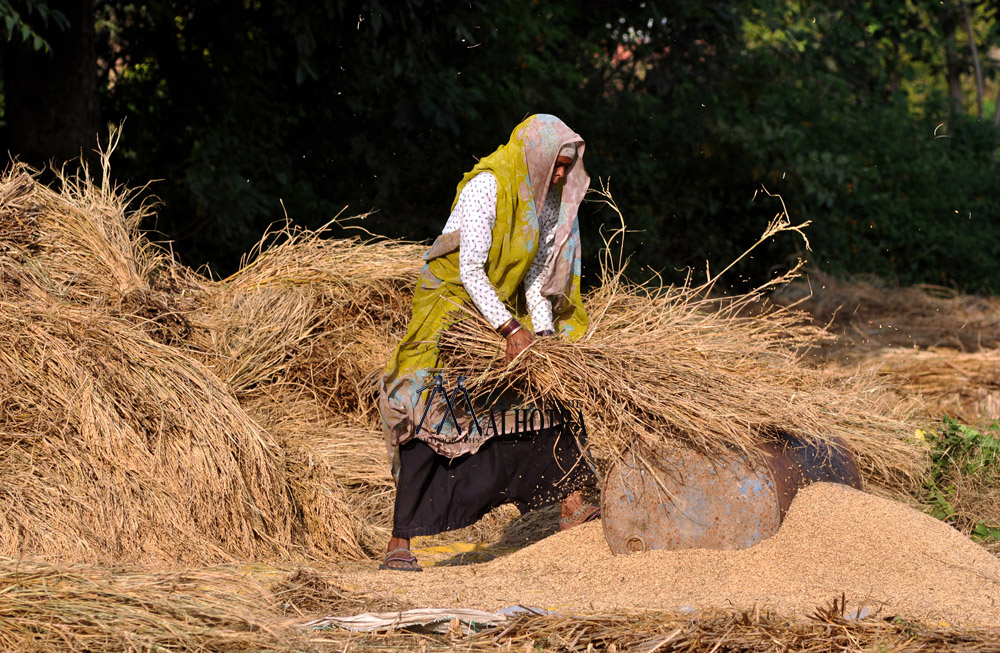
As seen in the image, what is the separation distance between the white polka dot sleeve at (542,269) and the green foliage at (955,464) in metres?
1.89

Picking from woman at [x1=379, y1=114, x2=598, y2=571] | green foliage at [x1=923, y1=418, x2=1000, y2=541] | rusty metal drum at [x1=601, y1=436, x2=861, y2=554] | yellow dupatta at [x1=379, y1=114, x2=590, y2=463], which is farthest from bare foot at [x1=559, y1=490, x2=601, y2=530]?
green foliage at [x1=923, y1=418, x2=1000, y2=541]

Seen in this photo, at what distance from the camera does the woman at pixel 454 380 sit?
3725mm

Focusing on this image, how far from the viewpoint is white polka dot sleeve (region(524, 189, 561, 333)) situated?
13.0 feet

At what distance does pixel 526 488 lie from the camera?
12.7ft

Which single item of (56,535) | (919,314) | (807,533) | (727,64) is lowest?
(919,314)

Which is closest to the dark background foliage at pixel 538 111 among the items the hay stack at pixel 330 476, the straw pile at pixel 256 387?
the straw pile at pixel 256 387

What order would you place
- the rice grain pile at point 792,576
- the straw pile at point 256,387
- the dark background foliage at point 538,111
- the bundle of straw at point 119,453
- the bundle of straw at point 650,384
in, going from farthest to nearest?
the dark background foliage at point 538,111
the bundle of straw at point 119,453
the straw pile at point 256,387
the bundle of straw at point 650,384
the rice grain pile at point 792,576

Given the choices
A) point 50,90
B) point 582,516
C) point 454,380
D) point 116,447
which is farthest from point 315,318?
point 50,90

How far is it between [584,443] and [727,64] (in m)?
8.86

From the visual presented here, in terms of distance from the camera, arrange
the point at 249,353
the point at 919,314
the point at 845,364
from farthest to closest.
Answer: the point at 919,314
the point at 845,364
the point at 249,353

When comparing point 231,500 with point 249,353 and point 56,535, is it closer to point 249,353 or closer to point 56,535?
point 56,535

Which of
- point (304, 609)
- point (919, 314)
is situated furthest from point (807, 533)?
point (919, 314)

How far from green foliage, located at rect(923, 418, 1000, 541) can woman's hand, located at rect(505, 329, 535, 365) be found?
6.81 feet

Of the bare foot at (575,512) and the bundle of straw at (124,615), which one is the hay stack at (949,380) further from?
the bundle of straw at (124,615)
